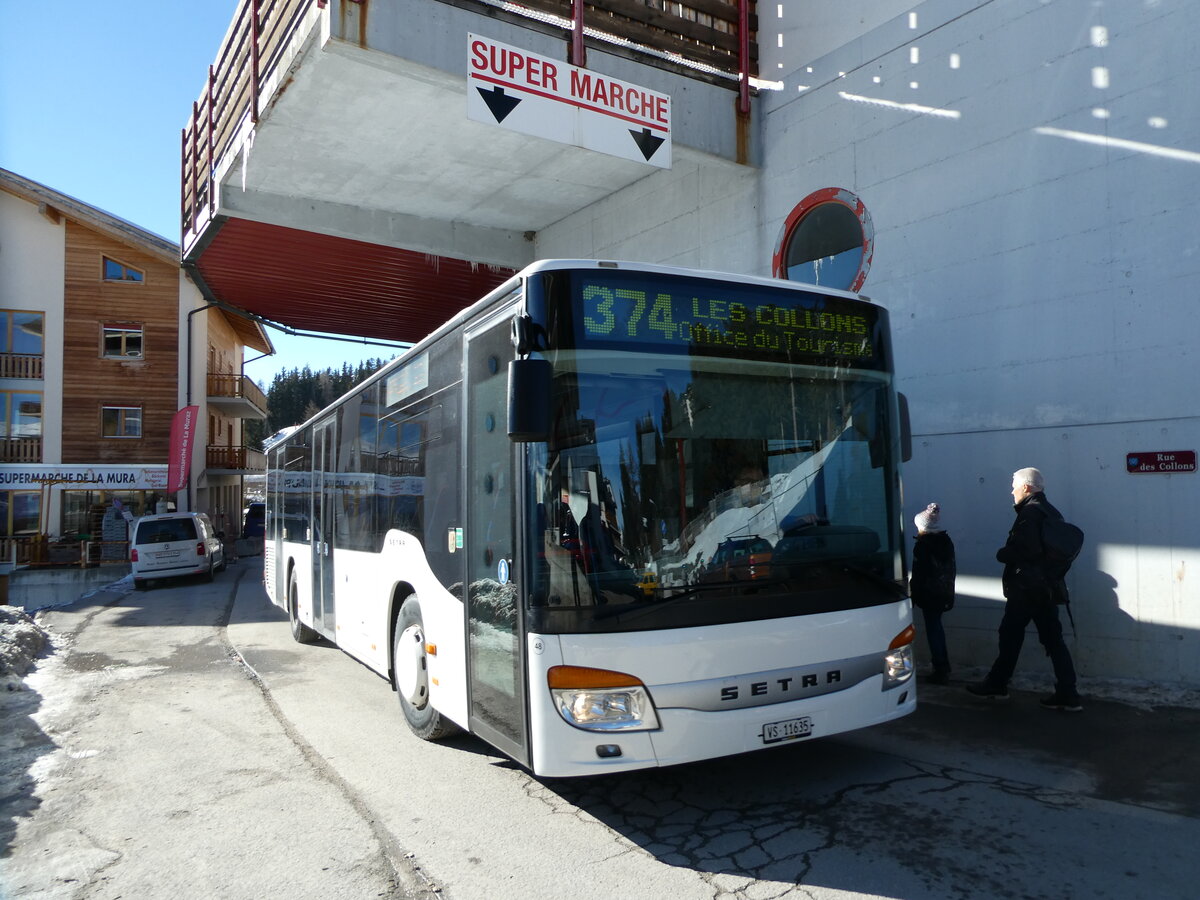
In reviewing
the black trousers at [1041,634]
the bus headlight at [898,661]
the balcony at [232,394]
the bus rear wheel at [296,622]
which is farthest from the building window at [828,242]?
the balcony at [232,394]

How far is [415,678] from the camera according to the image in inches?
241

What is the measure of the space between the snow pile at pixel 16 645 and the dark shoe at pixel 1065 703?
9169 mm

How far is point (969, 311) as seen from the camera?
7934 mm

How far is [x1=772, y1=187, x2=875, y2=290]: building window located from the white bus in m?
4.11

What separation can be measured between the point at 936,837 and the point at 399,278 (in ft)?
46.3

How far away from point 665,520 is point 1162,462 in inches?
181

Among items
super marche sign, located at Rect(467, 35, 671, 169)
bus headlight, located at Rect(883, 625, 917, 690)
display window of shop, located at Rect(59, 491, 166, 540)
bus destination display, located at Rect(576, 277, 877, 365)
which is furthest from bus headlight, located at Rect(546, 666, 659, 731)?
display window of shop, located at Rect(59, 491, 166, 540)

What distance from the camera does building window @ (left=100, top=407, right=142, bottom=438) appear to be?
→ 30.7 metres

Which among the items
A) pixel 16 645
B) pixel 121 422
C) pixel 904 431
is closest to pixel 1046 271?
pixel 904 431

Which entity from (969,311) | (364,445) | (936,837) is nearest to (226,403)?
(364,445)

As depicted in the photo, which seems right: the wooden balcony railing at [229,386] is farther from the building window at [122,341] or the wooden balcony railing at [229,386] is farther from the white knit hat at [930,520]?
the white knit hat at [930,520]

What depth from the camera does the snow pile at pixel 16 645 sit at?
8797 millimetres

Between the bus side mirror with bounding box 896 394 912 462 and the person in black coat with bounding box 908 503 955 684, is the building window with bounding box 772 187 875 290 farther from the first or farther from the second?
the bus side mirror with bounding box 896 394 912 462

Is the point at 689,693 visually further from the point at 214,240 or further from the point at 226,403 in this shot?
the point at 226,403
